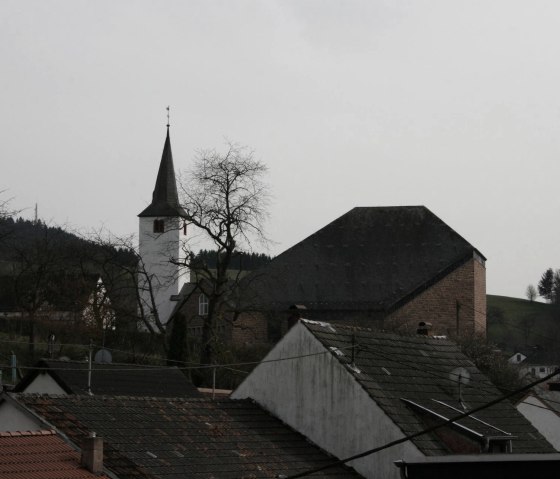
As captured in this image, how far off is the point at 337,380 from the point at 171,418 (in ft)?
10.9

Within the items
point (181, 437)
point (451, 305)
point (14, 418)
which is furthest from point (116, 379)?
point (451, 305)

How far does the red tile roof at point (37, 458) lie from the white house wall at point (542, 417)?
1852 centimetres

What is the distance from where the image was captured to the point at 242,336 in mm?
65000

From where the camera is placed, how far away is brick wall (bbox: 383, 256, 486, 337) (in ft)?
210

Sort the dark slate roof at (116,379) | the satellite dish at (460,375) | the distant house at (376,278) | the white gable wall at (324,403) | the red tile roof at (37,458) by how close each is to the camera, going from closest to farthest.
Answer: the red tile roof at (37,458) < the white gable wall at (324,403) < the satellite dish at (460,375) < the dark slate roof at (116,379) < the distant house at (376,278)

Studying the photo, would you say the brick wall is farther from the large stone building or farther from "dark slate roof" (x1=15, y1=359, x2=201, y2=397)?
"dark slate roof" (x1=15, y1=359, x2=201, y2=397)

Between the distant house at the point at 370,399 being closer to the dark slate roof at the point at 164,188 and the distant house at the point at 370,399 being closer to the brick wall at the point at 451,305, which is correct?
the brick wall at the point at 451,305

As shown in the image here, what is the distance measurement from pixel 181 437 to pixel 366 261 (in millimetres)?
47125

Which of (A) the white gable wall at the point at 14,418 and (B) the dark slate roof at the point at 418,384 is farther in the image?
(B) the dark slate roof at the point at 418,384

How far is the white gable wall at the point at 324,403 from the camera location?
2259cm

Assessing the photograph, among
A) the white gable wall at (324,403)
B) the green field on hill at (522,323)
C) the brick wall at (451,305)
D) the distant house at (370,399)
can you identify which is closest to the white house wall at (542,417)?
the distant house at (370,399)

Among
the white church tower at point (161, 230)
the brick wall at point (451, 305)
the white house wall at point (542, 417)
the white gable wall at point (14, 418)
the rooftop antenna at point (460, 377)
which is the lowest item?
the white house wall at point (542, 417)

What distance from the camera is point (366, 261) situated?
67750mm

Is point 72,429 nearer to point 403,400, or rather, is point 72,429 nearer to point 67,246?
point 403,400
